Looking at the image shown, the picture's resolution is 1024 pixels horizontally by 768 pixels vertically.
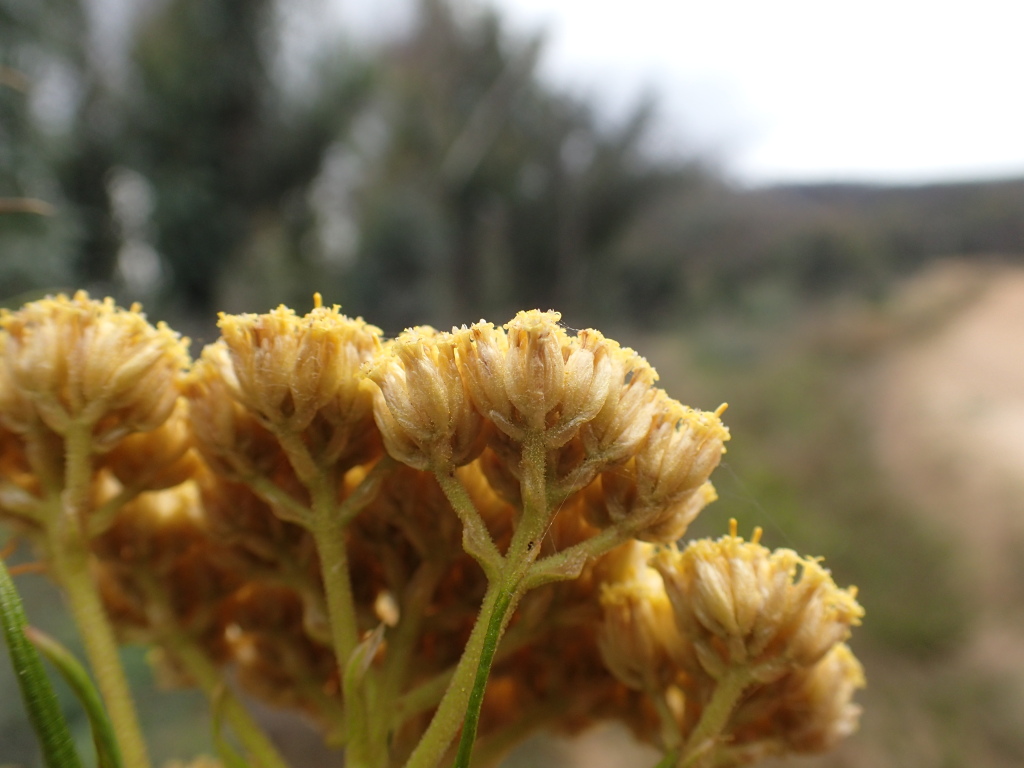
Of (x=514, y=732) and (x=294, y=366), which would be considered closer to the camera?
(x=294, y=366)

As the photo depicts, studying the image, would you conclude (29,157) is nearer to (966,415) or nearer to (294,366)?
(294,366)

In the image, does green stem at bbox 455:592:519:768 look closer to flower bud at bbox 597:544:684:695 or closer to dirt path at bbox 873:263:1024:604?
flower bud at bbox 597:544:684:695

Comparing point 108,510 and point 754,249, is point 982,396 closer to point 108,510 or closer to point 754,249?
point 754,249

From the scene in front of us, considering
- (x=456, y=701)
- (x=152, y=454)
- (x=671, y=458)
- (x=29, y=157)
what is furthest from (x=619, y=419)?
(x=29, y=157)

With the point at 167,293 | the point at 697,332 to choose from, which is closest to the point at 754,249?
the point at 697,332

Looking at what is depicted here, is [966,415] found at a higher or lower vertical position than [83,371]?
higher

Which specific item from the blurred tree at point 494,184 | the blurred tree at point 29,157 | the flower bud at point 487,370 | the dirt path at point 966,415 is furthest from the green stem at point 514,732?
the blurred tree at point 494,184

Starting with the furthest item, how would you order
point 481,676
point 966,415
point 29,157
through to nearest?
point 966,415 → point 29,157 → point 481,676
